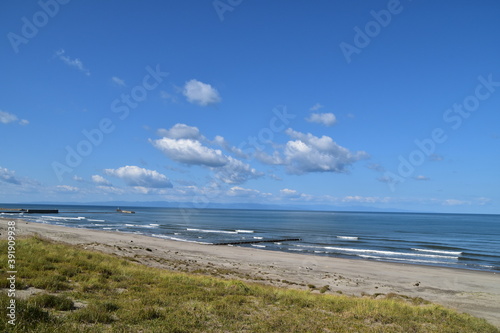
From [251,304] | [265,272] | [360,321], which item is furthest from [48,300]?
[265,272]

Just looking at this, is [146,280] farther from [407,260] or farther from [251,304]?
[407,260]

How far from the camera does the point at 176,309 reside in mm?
11320

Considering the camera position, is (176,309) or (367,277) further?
(367,277)

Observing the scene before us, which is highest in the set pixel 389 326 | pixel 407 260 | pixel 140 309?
pixel 140 309

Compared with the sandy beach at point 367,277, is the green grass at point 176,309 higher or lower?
higher

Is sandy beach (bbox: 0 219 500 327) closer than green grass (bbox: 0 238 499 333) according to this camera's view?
No

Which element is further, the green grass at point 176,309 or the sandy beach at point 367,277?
the sandy beach at point 367,277

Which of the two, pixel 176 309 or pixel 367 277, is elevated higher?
pixel 176 309

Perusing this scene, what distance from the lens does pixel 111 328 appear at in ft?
29.3

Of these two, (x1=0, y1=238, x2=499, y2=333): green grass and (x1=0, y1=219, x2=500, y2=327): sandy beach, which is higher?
(x1=0, y1=238, x2=499, y2=333): green grass

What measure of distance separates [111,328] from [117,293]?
14.6 ft

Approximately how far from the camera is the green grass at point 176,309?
9.36 meters

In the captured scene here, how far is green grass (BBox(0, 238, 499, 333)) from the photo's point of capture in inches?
368

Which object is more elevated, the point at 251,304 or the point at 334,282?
the point at 251,304
